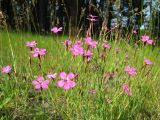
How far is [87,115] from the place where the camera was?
2.68 m

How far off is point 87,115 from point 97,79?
12.7 inches

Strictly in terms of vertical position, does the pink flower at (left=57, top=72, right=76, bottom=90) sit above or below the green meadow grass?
above

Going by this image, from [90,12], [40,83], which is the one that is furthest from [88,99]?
[90,12]

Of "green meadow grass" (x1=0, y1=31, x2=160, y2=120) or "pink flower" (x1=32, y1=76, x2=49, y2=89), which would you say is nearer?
"pink flower" (x1=32, y1=76, x2=49, y2=89)

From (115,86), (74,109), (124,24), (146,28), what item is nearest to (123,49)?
(146,28)

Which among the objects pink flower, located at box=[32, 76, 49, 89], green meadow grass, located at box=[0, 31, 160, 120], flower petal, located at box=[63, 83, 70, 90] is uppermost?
flower petal, located at box=[63, 83, 70, 90]

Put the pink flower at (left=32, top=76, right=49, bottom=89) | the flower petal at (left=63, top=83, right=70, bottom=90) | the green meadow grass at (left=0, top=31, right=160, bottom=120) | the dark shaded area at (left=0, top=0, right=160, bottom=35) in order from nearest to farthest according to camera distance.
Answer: the flower petal at (left=63, top=83, right=70, bottom=90) < the pink flower at (left=32, top=76, right=49, bottom=89) < the green meadow grass at (left=0, top=31, right=160, bottom=120) < the dark shaded area at (left=0, top=0, right=160, bottom=35)

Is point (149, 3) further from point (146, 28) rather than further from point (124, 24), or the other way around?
point (124, 24)

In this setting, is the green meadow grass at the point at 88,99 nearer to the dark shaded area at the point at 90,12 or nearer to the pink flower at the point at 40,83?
the pink flower at the point at 40,83

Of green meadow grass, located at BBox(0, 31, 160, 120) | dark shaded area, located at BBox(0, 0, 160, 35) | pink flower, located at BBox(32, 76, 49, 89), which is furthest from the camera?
dark shaded area, located at BBox(0, 0, 160, 35)

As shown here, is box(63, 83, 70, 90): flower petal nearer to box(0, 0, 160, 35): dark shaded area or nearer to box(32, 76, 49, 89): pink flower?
box(32, 76, 49, 89): pink flower

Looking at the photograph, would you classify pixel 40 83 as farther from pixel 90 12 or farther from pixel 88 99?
pixel 90 12

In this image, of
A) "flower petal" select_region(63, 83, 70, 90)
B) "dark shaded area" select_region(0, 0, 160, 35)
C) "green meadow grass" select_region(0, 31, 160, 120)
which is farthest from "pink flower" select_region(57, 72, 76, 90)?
"dark shaded area" select_region(0, 0, 160, 35)

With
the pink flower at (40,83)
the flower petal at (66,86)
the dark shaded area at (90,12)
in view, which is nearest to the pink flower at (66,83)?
the flower petal at (66,86)
